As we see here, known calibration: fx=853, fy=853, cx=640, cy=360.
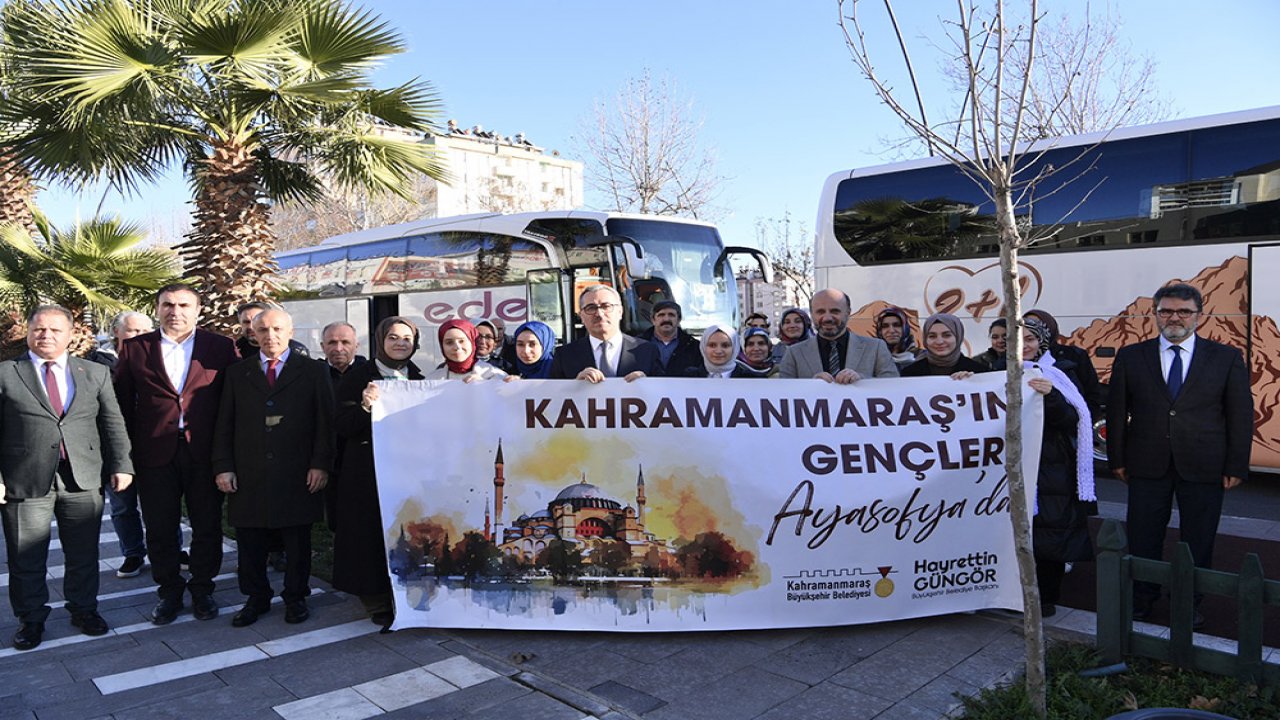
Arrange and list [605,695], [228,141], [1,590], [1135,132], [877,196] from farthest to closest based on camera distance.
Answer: [877,196], [228,141], [1135,132], [1,590], [605,695]

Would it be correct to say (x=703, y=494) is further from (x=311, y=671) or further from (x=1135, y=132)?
(x=1135, y=132)

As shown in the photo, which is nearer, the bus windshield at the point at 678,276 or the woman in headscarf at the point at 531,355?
the woman in headscarf at the point at 531,355

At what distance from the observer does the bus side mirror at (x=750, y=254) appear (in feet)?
43.8

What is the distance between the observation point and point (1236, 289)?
8508mm

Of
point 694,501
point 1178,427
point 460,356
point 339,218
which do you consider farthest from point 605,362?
point 339,218

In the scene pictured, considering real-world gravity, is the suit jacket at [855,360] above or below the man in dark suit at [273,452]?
above

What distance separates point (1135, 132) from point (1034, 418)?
619 cm

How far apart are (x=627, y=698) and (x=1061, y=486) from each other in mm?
2628

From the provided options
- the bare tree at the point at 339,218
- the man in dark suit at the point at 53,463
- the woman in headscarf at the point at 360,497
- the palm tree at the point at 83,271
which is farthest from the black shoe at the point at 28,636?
the bare tree at the point at 339,218

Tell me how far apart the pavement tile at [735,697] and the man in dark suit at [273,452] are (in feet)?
8.27

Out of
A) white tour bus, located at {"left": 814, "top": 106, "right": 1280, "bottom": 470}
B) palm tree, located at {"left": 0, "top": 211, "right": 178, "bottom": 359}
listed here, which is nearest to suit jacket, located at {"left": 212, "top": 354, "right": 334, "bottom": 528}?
white tour bus, located at {"left": 814, "top": 106, "right": 1280, "bottom": 470}

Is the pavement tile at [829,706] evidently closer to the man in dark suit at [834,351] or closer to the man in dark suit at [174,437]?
the man in dark suit at [834,351]

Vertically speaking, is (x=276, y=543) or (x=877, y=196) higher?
(x=877, y=196)

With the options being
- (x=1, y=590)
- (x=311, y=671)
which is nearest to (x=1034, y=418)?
(x=311, y=671)
